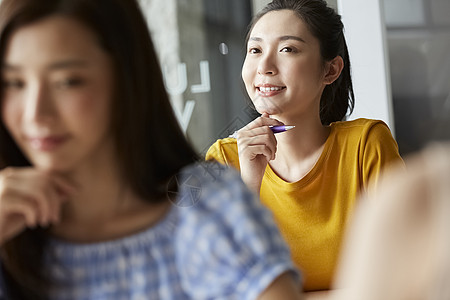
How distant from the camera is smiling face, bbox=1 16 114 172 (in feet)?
1.37

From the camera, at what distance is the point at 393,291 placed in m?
0.31

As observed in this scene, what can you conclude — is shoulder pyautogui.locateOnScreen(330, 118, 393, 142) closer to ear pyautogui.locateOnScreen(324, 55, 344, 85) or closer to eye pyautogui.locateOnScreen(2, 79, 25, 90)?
ear pyautogui.locateOnScreen(324, 55, 344, 85)

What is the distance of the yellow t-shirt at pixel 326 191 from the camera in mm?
996

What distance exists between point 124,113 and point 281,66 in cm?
63

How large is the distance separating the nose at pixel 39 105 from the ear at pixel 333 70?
79cm

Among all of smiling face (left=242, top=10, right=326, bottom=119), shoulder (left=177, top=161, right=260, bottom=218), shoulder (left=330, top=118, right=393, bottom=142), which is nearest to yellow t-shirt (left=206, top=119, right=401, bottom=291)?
shoulder (left=330, top=118, right=393, bottom=142)

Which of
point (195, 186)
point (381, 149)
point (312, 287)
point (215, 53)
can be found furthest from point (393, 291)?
point (215, 53)

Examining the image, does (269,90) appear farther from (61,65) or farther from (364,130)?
(61,65)

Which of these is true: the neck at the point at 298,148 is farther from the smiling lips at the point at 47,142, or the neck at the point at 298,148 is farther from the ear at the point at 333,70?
the smiling lips at the point at 47,142

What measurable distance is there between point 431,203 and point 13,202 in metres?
0.28

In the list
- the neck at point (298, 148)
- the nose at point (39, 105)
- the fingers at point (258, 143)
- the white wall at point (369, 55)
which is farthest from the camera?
the white wall at point (369, 55)

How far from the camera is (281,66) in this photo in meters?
1.05

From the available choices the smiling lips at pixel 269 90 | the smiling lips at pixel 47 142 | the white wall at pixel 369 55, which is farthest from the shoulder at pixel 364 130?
the smiling lips at pixel 47 142

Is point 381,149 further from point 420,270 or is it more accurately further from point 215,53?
point 215,53
